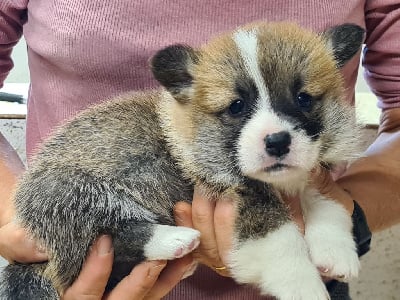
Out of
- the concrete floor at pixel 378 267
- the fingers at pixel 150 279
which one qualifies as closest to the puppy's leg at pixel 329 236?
the fingers at pixel 150 279

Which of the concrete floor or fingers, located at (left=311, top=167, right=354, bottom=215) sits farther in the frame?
the concrete floor

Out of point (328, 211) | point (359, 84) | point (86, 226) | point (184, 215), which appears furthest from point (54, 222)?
point (359, 84)

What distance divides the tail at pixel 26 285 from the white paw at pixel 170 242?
0.62 ft

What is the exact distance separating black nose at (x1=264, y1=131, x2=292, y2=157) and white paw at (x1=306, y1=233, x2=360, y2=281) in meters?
0.18

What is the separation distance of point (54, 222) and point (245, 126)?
1.23 feet

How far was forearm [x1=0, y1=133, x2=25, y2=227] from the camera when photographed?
4.59ft

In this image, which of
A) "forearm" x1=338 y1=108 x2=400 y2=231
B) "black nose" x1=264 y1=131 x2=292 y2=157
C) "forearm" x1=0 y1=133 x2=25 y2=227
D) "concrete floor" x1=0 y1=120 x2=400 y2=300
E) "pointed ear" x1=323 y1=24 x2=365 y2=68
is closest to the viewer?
"black nose" x1=264 y1=131 x2=292 y2=157

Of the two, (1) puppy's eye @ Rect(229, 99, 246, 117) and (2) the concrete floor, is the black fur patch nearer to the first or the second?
(1) puppy's eye @ Rect(229, 99, 246, 117)

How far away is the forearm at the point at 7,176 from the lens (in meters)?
1.40

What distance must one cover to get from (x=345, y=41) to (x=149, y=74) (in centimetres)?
41

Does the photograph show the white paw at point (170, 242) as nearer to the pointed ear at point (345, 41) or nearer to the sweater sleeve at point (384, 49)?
the pointed ear at point (345, 41)

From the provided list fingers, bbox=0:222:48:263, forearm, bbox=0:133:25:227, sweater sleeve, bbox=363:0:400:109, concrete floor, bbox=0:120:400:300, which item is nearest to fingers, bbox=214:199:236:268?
fingers, bbox=0:222:48:263

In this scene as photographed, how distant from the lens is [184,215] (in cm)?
122

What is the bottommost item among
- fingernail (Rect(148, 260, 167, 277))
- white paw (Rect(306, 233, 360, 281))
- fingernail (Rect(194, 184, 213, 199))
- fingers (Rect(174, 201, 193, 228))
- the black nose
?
fingernail (Rect(148, 260, 167, 277))
